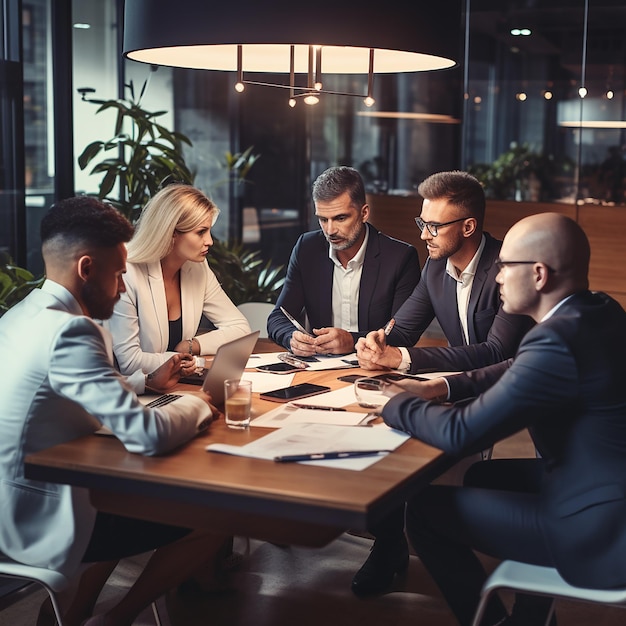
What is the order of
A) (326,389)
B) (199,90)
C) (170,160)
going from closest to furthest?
1. (326,389)
2. (170,160)
3. (199,90)

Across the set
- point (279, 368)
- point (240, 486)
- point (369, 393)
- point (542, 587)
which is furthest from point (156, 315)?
point (542, 587)

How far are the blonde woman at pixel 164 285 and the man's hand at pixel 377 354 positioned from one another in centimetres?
64

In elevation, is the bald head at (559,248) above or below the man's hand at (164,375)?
above

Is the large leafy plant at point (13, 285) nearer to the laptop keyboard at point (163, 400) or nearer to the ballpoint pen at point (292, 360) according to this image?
the ballpoint pen at point (292, 360)

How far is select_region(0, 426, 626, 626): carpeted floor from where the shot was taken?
130 inches

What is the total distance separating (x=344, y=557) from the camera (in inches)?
151

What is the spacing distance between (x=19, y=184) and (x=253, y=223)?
2.63m

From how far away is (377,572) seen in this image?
3.52m

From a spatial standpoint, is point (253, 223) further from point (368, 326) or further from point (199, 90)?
point (368, 326)

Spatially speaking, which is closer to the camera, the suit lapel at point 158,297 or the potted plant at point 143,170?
the suit lapel at point 158,297

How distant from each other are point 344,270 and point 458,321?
63 cm

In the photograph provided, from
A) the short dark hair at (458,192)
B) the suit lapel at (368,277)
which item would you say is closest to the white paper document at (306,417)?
the short dark hair at (458,192)

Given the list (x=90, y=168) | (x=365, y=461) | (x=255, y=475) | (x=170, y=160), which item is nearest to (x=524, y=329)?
(x=365, y=461)

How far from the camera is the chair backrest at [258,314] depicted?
480cm
